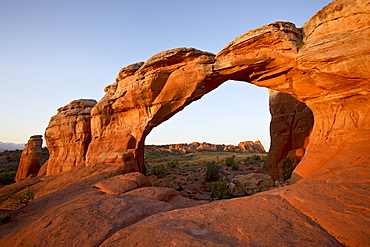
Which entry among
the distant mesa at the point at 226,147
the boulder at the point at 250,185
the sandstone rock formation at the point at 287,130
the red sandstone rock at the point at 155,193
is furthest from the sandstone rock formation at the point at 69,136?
the distant mesa at the point at 226,147

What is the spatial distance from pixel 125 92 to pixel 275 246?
13.1 meters

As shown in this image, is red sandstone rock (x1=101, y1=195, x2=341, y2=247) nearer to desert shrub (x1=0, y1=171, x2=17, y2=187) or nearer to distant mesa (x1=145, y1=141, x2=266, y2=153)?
desert shrub (x1=0, y1=171, x2=17, y2=187)

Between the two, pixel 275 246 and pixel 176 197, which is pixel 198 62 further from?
pixel 275 246

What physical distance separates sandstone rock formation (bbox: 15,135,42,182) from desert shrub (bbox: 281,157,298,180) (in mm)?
25258

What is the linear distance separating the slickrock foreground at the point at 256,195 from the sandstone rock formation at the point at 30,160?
762 cm

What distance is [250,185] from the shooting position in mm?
12406

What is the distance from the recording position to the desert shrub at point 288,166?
14.7 m

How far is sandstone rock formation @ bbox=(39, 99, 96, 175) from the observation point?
52.3 ft

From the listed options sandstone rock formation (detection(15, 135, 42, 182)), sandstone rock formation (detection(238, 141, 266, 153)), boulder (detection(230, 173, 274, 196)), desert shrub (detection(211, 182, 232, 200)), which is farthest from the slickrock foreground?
sandstone rock formation (detection(238, 141, 266, 153))

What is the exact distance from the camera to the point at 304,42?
9.17 meters

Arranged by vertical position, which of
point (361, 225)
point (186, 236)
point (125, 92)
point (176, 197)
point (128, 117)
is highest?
point (125, 92)

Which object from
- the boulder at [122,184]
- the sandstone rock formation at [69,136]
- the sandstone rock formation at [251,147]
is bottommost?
the sandstone rock formation at [251,147]

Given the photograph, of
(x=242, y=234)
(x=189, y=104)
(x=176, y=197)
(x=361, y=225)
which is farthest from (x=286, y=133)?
(x=242, y=234)

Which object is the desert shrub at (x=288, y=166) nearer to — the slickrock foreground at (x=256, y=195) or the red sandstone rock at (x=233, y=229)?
the slickrock foreground at (x=256, y=195)
